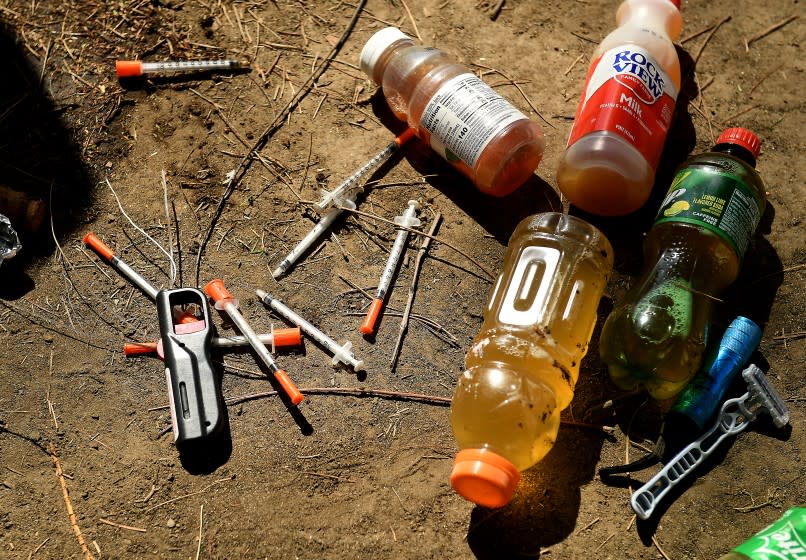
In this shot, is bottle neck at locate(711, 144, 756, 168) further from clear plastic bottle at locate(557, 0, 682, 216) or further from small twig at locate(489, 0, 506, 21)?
small twig at locate(489, 0, 506, 21)

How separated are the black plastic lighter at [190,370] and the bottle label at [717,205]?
5.60 ft

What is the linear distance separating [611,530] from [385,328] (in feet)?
3.45

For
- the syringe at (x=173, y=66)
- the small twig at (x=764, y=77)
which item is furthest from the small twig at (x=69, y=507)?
the small twig at (x=764, y=77)

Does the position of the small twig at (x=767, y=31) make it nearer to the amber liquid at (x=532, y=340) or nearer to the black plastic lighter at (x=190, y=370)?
the amber liquid at (x=532, y=340)

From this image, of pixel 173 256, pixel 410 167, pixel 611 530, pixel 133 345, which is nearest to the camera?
pixel 611 530

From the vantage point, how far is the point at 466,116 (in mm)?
2514

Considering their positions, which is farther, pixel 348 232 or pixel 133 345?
pixel 348 232

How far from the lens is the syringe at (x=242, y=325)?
237cm

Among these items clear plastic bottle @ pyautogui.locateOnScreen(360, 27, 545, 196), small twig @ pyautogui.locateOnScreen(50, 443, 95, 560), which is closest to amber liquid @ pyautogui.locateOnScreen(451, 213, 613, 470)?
clear plastic bottle @ pyautogui.locateOnScreen(360, 27, 545, 196)

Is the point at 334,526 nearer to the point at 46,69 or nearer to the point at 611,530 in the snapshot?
the point at 611,530

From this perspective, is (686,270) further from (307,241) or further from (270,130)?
(270,130)

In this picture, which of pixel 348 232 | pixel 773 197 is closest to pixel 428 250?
pixel 348 232

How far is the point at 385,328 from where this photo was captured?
252cm

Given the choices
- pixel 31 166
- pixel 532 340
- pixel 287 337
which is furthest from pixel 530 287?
pixel 31 166
